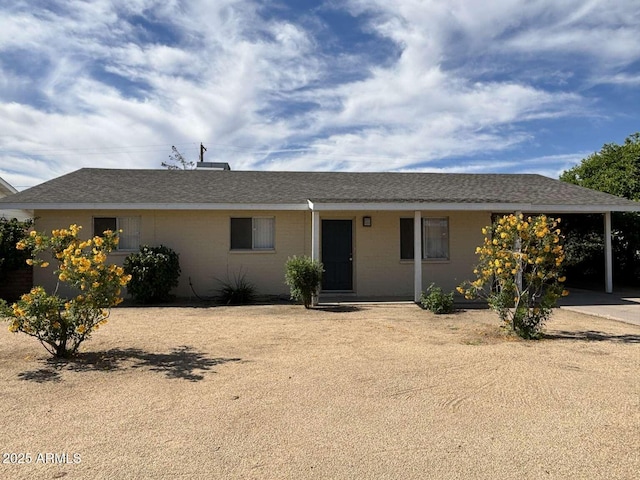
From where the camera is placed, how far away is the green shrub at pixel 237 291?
484 inches

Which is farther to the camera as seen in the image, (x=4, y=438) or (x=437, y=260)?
(x=437, y=260)

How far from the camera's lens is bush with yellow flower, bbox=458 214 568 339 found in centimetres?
752

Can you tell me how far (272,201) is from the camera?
1270 centimetres

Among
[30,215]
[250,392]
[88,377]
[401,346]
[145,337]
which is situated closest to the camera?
[250,392]

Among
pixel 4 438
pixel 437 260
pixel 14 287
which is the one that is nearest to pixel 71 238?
pixel 4 438

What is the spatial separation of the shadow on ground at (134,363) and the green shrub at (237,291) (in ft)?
18.0

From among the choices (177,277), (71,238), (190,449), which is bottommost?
(190,449)

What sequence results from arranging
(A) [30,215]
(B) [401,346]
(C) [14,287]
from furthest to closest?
(A) [30,215] < (C) [14,287] < (B) [401,346]

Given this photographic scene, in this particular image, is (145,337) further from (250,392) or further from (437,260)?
(437,260)

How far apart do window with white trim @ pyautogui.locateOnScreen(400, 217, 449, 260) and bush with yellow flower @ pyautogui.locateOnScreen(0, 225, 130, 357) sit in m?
9.13

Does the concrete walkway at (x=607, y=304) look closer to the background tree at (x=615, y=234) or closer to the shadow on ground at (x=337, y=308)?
the background tree at (x=615, y=234)

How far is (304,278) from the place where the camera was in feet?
35.8

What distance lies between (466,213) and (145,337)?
978 centimetres

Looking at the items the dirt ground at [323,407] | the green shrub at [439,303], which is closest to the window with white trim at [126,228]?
the dirt ground at [323,407]
